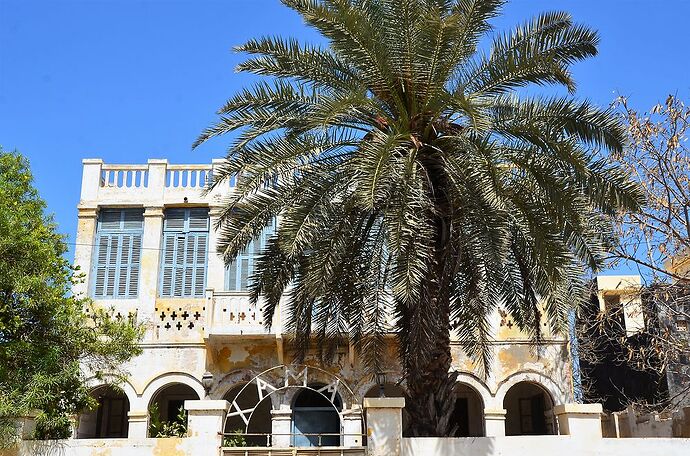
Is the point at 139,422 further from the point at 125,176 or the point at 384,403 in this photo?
the point at 384,403

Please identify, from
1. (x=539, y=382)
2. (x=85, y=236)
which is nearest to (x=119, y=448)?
(x=85, y=236)

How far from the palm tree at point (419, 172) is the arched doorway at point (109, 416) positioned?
1145 centimetres

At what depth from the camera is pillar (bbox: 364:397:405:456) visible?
10000mm

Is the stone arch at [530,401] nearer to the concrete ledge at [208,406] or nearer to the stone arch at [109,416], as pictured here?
the stone arch at [109,416]

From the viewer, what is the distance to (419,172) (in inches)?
399

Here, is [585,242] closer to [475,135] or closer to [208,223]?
[475,135]

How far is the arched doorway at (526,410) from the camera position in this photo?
20.9 metres

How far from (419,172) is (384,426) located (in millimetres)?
3295

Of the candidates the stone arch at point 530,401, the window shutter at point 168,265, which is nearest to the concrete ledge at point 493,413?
the stone arch at point 530,401

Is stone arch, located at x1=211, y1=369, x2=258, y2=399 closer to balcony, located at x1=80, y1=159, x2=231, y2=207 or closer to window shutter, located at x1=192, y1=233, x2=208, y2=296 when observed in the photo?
window shutter, located at x1=192, y1=233, x2=208, y2=296

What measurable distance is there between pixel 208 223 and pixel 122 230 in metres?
2.24

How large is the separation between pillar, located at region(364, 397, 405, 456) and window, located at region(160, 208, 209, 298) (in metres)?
10.7

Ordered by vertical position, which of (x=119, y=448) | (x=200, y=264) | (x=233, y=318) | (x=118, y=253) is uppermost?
(x=118, y=253)

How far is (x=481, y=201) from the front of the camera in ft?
31.4
